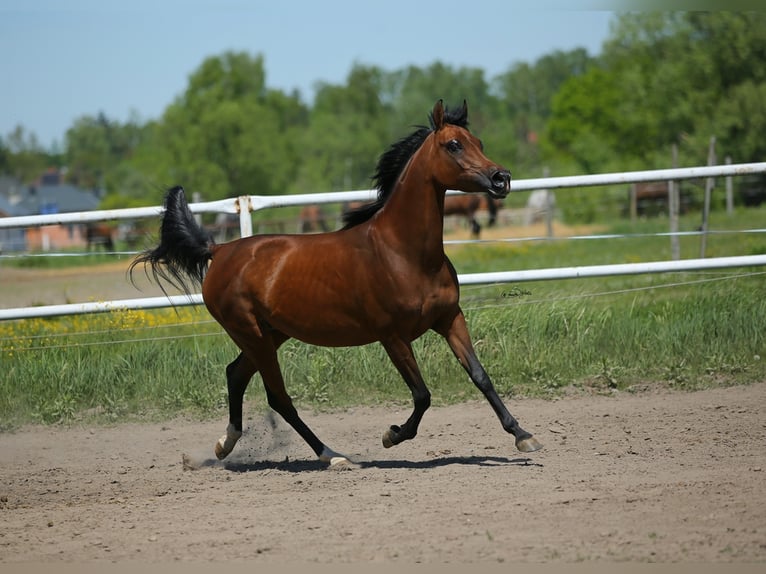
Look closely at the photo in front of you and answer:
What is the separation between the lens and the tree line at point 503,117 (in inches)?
1439

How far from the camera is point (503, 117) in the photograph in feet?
307

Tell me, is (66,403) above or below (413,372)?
below

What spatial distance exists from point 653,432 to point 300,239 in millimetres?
2728

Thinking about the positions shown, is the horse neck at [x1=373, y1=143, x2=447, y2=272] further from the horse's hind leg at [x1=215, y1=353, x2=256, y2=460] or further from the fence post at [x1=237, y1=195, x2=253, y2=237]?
the fence post at [x1=237, y1=195, x2=253, y2=237]

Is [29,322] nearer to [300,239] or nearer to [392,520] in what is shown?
[300,239]

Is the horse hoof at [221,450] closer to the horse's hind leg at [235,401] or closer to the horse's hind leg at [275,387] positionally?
the horse's hind leg at [235,401]

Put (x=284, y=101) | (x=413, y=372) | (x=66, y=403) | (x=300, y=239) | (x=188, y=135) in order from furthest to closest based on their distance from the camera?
(x=284, y=101) → (x=188, y=135) → (x=66, y=403) → (x=300, y=239) → (x=413, y=372)

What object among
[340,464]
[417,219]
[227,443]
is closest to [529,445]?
[340,464]

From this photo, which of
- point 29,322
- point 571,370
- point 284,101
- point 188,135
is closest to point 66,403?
point 29,322

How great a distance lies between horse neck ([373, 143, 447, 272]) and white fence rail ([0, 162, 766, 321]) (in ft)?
5.91

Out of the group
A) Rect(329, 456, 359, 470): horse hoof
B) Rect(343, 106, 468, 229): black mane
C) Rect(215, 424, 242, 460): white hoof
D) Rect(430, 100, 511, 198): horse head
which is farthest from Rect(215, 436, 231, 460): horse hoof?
Rect(430, 100, 511, 198): horse head

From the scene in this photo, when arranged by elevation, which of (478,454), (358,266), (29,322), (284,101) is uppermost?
(284,101)

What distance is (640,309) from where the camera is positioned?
29.6 feet

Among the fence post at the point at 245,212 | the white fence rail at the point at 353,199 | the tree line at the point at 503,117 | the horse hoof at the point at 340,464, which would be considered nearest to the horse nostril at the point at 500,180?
the horse hoof at the point at 340,464
